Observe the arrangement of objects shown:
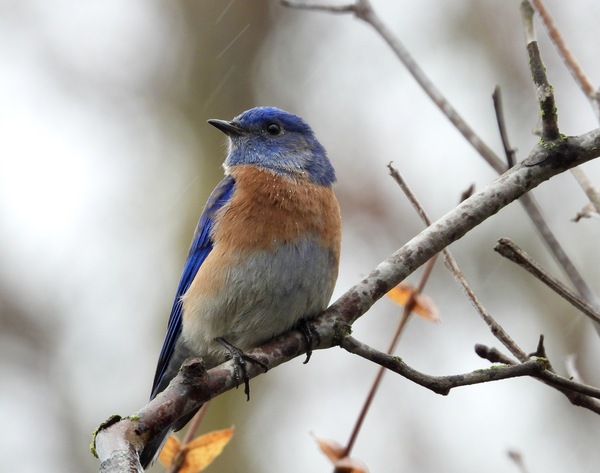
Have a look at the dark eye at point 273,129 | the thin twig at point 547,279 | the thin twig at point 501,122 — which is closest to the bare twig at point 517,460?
the thin twig at point 547,279

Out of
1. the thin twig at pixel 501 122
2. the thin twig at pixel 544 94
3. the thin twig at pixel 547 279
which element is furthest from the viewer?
the thin twig at pixel 501 122

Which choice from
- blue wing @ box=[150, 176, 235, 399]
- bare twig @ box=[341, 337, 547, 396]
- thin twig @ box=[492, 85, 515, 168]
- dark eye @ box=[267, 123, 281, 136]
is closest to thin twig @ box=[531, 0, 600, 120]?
thin twig @ box=[492, 85, 515, 168]

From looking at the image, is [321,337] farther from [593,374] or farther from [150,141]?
[150,141]

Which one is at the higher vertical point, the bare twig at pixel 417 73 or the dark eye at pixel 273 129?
the dark eye at pixel 273 129

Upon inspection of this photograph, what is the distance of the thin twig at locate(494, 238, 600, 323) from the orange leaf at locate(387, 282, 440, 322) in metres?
0.98

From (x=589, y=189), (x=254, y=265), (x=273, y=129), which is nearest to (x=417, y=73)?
(x=589, y=189)

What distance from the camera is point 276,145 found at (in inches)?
222

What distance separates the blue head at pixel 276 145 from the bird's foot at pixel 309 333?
1.29 m

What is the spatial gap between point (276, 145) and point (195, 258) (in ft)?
3.49

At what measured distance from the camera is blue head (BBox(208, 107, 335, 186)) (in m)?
5.33

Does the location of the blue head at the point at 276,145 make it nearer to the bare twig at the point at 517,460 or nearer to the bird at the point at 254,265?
the bird at the point at 254,265

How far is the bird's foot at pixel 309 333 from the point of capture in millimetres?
3805

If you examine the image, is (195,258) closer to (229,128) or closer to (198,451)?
(229,128)

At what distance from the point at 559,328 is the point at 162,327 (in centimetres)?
432
